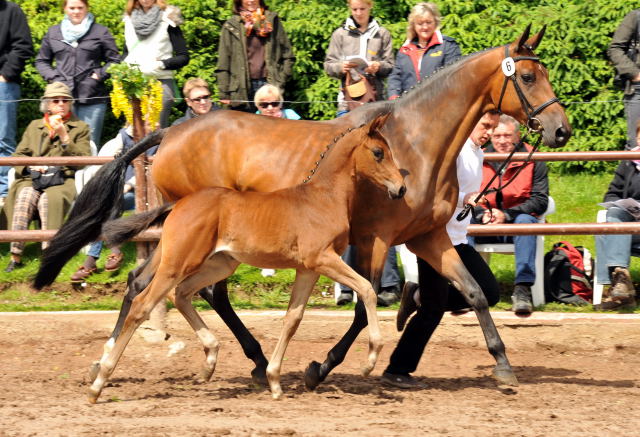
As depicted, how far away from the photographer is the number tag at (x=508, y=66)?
7172 mm

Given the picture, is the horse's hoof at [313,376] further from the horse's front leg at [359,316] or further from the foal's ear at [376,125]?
the foal's ear at [376,125]

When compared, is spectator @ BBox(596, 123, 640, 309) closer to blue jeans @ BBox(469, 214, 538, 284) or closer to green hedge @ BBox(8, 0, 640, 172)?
blue jeans @ BBox(469, 214, 538, 284)

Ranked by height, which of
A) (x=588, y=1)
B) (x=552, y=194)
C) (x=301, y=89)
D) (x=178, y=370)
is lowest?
(x=178, y=370)

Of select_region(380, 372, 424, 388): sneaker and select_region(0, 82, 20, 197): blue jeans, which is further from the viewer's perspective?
select_region(0, 82, 20, 197): blue jeans

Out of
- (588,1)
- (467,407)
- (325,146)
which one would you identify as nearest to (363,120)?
(325,146)

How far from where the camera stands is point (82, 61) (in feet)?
34.0

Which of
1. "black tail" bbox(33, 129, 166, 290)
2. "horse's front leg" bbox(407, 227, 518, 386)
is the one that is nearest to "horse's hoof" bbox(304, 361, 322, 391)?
"horse's front leg" bbox(407, 227, 518, 386)

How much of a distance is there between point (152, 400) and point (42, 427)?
39.3 inches

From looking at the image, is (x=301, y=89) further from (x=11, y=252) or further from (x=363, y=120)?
(x=363, y=120)

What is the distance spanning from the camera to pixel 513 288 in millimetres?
9453

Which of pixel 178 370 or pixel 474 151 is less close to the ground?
pixel 474 151

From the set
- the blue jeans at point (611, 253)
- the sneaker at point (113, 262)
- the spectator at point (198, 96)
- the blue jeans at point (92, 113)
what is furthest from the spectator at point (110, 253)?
the blue jeans at point (611, 253)

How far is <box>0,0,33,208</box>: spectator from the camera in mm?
10406

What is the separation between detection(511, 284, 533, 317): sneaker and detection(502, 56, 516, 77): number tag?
7.25 ft
